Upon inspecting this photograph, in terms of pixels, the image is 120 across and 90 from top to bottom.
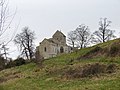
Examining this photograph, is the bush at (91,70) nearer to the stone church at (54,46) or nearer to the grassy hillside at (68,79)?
the grassy hillside at (68,79)

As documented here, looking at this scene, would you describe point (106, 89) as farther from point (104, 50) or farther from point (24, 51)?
point (24, 51)

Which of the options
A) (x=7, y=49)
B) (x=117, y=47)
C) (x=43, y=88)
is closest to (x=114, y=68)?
(x=43, y=88)

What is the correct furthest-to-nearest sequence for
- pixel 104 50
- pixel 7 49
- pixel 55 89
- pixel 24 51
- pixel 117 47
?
pixel 24 51 → pixel 104 50 → pixel 117 47 → pixel 55 89 → pixel 7 49

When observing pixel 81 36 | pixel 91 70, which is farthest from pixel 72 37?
pixel 91 70

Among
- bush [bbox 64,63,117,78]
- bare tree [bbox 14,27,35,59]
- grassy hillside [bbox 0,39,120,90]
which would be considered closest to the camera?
grassy hillside [bbox 0,39,120,90]

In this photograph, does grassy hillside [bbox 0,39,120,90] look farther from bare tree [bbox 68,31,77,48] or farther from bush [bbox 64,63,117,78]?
bare tree [bbox 68,31,77,48]

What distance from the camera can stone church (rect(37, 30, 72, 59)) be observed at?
9299 centimetres

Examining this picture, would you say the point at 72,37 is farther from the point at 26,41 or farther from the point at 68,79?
the point at 68,79

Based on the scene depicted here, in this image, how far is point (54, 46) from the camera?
95688 mm

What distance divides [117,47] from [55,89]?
63.7ft

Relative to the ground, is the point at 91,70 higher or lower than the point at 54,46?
lower

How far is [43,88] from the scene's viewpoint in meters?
24.4

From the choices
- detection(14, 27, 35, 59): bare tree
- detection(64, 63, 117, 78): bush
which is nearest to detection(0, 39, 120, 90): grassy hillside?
detection(64, 63, 117, 78): bush

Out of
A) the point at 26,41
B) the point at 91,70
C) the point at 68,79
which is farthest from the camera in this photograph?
the point at 26,41
